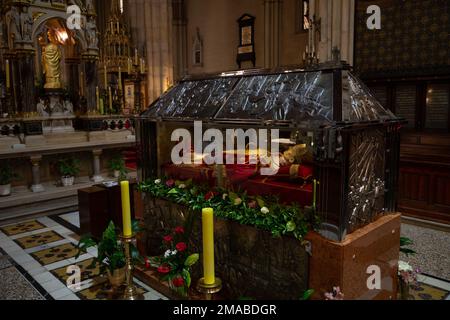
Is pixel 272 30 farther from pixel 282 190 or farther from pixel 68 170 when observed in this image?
pixel 282 190

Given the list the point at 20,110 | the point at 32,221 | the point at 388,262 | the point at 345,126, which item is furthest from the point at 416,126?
the point at 20,110

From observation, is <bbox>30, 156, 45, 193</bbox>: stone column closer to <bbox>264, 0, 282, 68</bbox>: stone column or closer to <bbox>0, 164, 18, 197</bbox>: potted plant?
<bbox>0, 164, 18, 197</bbox>: potted plant

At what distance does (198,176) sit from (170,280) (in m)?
1.04

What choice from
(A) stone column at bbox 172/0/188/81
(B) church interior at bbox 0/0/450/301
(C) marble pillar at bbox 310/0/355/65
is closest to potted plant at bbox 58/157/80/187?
(B) church interior at bbox 0/0/450/301

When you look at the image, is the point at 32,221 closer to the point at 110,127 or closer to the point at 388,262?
the point at 110,127

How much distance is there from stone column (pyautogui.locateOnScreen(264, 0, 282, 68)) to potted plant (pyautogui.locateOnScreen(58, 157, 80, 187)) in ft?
23.7

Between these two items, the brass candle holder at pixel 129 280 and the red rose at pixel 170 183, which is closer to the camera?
the brass candle holder at pixel 129 280

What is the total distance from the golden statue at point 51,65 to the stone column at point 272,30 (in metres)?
6.57

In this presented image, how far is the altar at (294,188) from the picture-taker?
2303 millimetres

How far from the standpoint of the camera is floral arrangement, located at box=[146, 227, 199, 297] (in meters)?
2.87

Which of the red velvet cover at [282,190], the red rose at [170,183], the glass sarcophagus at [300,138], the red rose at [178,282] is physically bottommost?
the red rose at [178,282]

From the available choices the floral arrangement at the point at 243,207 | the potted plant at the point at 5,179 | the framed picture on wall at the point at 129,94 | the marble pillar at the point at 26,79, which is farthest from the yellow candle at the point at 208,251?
the framed picture on wall at the point at 129,94

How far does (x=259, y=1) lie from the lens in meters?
12.0

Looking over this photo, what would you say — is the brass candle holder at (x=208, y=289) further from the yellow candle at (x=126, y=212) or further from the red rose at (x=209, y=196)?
the red rose at (x=209, y=196)
